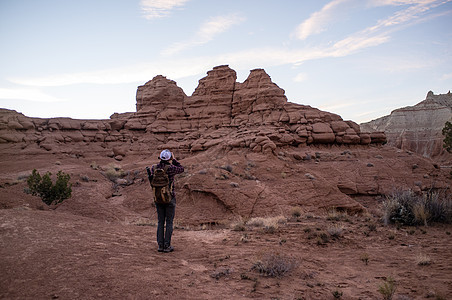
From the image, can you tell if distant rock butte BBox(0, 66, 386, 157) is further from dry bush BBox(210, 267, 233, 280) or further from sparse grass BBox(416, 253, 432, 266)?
dry bush BBox(210, 267, 233, 280)

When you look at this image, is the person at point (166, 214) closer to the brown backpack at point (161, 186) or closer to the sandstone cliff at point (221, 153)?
the brown backpack at point (161, 186)

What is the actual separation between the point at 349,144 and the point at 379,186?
21.9 ft

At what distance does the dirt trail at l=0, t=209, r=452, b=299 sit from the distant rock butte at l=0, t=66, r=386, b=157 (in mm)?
14202

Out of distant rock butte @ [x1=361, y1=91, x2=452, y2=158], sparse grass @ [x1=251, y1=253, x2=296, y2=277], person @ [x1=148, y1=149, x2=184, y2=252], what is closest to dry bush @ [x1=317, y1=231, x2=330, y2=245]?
sparse grass @ [x1=251, y1=253, x2=296, y2=277]

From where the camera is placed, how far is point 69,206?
1257cm

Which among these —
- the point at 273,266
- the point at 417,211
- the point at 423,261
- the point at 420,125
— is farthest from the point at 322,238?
the point at 420,125

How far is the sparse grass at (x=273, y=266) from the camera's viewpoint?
4816 mm

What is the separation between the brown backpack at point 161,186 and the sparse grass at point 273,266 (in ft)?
7.87

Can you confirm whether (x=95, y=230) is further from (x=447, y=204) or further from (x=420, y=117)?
(x=420, y=117)

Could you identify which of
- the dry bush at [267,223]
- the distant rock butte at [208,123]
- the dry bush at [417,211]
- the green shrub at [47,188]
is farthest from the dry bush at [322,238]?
the distant rock butte at [208,123]

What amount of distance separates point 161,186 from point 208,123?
79.3 ft

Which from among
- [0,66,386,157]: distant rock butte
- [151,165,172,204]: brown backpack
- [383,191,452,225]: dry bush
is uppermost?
[0,66,386,157]: distant rock butte

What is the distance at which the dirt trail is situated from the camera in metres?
3.94

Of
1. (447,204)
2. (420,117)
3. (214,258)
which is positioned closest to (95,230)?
(214,258)
